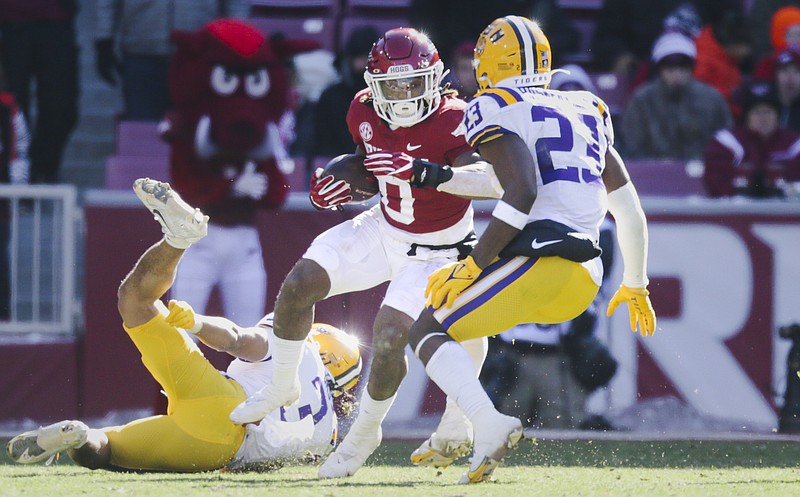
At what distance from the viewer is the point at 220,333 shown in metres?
5.32

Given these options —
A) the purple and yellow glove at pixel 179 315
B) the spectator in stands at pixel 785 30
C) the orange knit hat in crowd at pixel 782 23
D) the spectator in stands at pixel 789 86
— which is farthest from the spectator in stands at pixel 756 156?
the purple and yellow glove at pixel 179 315

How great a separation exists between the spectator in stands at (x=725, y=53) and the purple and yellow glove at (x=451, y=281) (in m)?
4.54

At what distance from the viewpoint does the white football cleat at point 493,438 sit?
461 centimetres

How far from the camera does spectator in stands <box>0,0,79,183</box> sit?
332 inches

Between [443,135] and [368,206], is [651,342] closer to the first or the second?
[368,206]

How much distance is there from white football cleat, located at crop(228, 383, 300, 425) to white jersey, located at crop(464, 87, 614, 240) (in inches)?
46.6

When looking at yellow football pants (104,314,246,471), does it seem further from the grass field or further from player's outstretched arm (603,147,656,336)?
player's outstretched arm (603,147,656,336)

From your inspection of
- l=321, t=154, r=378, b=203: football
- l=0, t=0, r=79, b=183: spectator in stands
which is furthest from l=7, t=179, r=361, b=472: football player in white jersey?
l=0, t=0, r=79, b=183: spectator in stands

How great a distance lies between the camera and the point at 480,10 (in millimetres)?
8969

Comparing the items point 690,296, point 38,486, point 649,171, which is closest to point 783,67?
point 649,171

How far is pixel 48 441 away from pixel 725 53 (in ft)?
19.1

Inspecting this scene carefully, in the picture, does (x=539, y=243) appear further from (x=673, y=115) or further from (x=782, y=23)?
(x=782, y=23)

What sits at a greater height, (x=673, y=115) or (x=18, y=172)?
(x=673, y=115)

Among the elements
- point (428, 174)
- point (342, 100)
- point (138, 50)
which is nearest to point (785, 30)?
point (342, 100)
